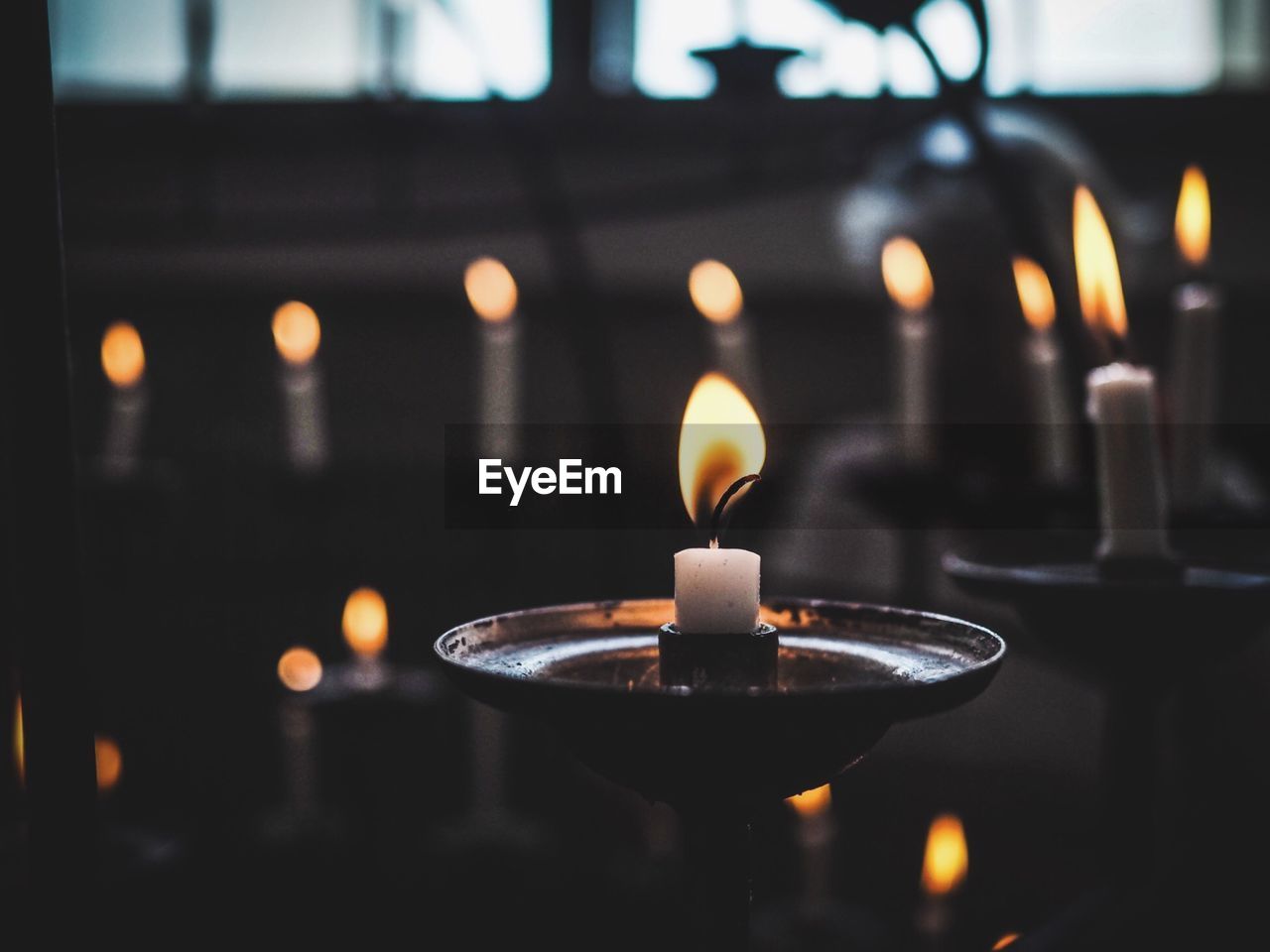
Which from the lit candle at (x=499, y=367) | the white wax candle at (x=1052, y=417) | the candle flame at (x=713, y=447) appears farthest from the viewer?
the lit candle at (x=499, y=367)

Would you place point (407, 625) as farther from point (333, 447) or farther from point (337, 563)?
point (333, 447)

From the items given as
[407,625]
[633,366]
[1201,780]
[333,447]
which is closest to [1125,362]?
[1201,780]

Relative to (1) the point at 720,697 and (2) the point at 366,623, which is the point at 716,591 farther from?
(2) the point at 366,623

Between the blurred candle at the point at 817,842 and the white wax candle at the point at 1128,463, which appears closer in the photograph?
the white wax candle at the point at 1128,463

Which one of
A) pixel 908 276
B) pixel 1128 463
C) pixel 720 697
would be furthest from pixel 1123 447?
pixel 908 276

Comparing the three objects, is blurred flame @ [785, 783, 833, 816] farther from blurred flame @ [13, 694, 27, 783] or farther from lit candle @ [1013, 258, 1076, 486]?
blurred flame @ [13, 694, 27, 783]

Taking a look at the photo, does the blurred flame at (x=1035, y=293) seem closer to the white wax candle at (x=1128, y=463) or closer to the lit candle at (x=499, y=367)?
the white wax candle at (x=1128, y=463)

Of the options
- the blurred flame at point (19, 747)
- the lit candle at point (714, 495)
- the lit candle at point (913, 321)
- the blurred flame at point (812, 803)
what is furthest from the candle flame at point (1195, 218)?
the blurred flame at point (812, 803)
